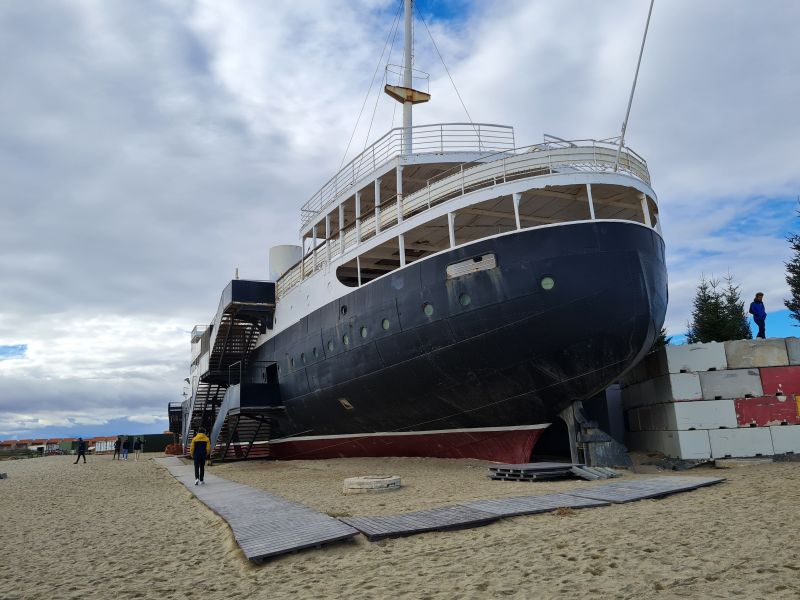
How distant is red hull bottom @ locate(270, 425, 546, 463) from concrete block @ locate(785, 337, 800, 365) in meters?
6.13

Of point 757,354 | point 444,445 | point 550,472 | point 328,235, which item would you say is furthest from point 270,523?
point 328,235

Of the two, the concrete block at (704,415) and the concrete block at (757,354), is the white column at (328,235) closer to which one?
the concrete block at (704,415)

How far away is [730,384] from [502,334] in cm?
577

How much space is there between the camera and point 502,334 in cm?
1220

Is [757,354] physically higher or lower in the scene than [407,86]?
lower

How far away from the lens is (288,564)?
18.0 ft

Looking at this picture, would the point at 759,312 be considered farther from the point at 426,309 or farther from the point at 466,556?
the point at 466,556

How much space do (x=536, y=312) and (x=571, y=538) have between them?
21.7 feet

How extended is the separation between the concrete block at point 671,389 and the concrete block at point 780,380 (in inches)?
58.4

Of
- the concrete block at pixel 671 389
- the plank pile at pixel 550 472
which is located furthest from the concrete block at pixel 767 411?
the plank pile at pixel 550 472

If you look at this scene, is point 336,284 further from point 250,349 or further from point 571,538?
point 571,538

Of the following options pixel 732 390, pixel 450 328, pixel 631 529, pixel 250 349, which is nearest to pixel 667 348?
pixel 732 390

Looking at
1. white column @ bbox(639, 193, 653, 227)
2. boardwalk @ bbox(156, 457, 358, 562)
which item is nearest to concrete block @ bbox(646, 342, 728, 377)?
white column @ bbox(639, 193, 653, 227)

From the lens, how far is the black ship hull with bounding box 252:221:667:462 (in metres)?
11.8
